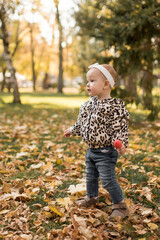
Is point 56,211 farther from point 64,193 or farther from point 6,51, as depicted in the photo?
point 6,51

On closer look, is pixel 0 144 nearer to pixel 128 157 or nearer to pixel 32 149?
pixel 32 149

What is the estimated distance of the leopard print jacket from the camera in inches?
88.8

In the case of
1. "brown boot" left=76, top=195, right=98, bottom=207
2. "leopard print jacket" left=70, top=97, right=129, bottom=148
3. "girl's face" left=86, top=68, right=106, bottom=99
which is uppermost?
"girl's face" left=86, top=68, right=106, bottom=99

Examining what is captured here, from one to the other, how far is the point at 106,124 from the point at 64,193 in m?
1.05

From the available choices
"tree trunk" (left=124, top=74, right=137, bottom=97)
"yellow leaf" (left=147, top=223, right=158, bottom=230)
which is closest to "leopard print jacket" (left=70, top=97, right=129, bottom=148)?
"yellow leaf" (left=147, top=223, right=158, bottom=230)

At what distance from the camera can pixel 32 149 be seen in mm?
4527

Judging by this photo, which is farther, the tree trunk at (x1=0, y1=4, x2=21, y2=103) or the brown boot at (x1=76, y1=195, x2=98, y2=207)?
the tree trunk at (x1=0, y1=4, x2=21, y2=103)

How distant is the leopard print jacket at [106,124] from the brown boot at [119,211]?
0.58 metres

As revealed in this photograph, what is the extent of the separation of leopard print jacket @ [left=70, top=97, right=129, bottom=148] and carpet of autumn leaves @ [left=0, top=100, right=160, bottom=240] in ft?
1.92

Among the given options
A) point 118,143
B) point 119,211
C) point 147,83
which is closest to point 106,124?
point 118,143

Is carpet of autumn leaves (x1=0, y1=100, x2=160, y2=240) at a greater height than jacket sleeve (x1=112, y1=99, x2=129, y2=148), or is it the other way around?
jacket sleeve (x1=112, y1=99, x2=129, y2=148)

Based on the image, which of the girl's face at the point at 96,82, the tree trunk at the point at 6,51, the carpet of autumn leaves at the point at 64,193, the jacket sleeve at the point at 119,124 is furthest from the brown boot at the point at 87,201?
the tree trunk at the point at 6,51

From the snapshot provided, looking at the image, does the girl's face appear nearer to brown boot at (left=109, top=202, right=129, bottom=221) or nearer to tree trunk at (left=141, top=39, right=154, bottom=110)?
brown boot at (left=109, top=202, right=129, bottom=221)

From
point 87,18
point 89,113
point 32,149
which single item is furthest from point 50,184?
point 87,18
